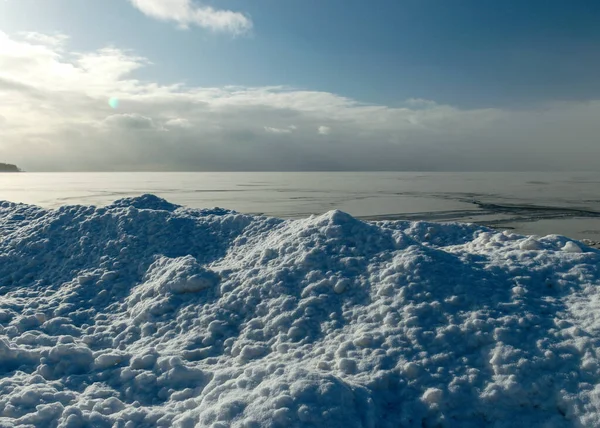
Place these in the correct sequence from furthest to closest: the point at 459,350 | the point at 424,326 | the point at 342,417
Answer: the point at 424,326 → the point at 459,350 → the point at 342,417

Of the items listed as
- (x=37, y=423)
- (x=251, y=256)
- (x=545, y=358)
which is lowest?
(x=37, y=423)

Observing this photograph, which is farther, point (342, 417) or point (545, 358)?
point (545, 358)

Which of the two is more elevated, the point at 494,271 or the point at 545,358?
the point at 494,271

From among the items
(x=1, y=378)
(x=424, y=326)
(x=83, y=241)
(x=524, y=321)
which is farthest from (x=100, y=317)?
(x=524, y=321)

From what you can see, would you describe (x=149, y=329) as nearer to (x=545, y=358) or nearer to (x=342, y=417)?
(x=342, y=417)

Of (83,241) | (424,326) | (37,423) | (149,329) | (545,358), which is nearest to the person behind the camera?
(37,423)

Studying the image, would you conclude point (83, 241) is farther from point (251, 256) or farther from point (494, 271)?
point (494, 271)
